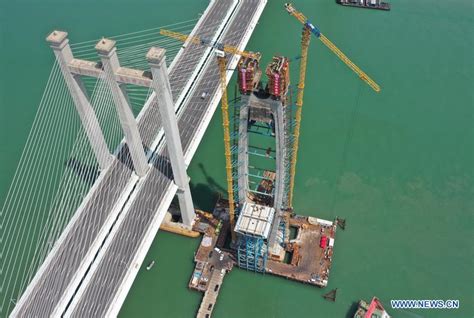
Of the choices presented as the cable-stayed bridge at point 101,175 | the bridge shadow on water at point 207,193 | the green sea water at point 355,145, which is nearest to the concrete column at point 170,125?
the cable-stayed bridge at point 101,175

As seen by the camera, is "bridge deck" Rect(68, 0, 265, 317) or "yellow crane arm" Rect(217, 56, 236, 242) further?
"bridge deck" Rect(68, 0, 265, 317)

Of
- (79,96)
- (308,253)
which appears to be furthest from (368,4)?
(79,96)

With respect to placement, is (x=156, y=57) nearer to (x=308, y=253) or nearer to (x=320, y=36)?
(x=320, y=36)

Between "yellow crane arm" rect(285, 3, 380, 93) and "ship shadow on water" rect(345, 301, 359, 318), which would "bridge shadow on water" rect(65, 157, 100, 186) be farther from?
"ship shadow on water" rect(345, 301, 359, 318)

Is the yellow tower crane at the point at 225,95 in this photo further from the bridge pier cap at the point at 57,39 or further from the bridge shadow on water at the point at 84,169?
the bridge shadow on water at the point at 84,169

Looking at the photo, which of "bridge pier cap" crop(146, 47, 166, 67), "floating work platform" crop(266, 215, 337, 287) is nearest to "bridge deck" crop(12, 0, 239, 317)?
"floating work platform" crop(266, 215, 337, 287)

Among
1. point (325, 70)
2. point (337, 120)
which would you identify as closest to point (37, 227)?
point (337, 120)
